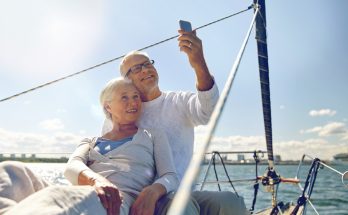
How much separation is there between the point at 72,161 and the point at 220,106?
1.34 meters

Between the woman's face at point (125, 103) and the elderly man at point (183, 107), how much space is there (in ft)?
0.68

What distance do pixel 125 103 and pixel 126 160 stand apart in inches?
15.6

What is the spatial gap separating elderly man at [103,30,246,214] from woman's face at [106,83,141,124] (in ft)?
0.68

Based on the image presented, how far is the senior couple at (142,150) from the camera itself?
5.12 ft

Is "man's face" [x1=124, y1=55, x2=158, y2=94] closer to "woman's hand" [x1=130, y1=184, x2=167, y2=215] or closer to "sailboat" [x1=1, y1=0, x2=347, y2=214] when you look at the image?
"sailboat" [x1=1, y1=0, x2=347, y2=214]

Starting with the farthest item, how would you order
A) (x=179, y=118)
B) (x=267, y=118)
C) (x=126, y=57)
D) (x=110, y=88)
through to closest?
(x=267, y=118)
(x=126, y=57)
(x=179, y=118)
(x=110, y=88)

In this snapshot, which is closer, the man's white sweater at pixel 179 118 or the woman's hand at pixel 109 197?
the woman's hand at pixel 109 197

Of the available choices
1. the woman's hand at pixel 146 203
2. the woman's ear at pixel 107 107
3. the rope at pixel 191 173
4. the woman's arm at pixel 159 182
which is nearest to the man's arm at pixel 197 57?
the woman's arm at pixel 159 182

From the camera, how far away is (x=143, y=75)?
246 centimetres

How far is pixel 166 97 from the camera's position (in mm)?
2498

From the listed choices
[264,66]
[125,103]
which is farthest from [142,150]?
[264,66]

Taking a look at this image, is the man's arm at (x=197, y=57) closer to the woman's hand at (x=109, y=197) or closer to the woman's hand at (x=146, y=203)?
the woman's hand at (x=146, y=203)

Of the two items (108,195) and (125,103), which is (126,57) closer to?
(125,103)

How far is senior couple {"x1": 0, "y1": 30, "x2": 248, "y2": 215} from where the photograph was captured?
61.5 inches
